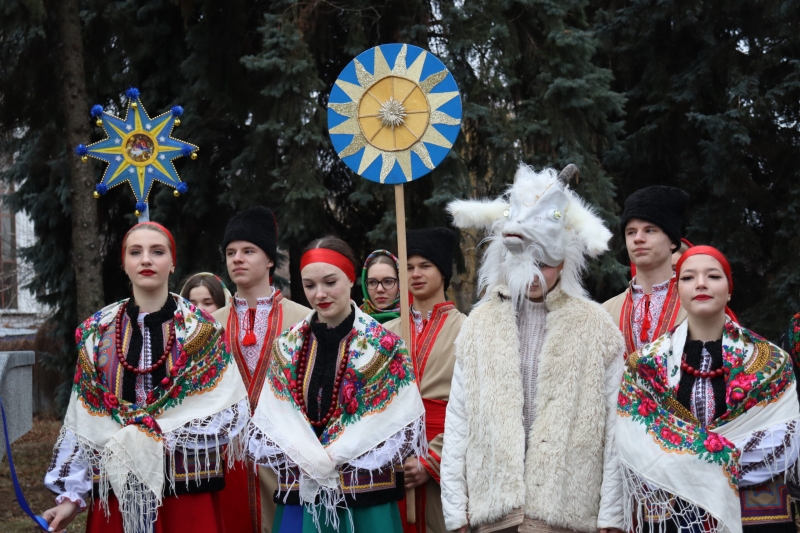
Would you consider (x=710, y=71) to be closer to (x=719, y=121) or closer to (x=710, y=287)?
(x=719, y=121)

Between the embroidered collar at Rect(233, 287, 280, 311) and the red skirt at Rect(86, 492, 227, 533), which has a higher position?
the embroidered collar at Rect(233, 287, 280, 311)

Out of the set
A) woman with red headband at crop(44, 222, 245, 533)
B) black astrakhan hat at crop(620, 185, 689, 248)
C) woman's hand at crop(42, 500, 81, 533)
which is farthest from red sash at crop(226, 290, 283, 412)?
black astrakhan hat at crop(620, 185, 689, 248)

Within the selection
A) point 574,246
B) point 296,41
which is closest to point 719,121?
point 296,41

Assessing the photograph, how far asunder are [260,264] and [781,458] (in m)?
2.90

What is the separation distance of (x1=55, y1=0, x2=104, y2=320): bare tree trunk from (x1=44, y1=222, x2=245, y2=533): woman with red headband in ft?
18.0

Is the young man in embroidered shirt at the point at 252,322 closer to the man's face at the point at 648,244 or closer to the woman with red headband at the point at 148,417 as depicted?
the woman with red headband at the point at 148,417

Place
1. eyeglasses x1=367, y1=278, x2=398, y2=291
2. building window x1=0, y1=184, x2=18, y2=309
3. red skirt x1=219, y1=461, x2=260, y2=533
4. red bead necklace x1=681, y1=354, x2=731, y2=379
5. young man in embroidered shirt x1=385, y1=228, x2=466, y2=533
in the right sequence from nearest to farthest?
red bead necklace x1=681, y1=354, x2=731, y2=379 → young man in embroidered shirt x1=385, y1=228, x2=466, y2=533 → red skirt x1=219, y1=461, x2=260, y2=533 → eyeglasses x1=367, y1=278, x2=398, y2=291 → building window x1=0, y1=184, x2=18, y2=309

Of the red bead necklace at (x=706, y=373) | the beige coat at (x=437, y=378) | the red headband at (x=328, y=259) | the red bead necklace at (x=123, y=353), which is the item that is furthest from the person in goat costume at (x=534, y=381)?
the red bead necklace at (x=123, y=353)

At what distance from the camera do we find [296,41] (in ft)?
28.2

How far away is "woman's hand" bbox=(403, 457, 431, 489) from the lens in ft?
13.4

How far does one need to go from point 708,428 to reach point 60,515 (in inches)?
100

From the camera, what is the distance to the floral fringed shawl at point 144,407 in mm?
3658

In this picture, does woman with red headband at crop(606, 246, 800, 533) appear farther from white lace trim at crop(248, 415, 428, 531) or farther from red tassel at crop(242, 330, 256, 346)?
red tassel at crop(242, 330, 256, 346)

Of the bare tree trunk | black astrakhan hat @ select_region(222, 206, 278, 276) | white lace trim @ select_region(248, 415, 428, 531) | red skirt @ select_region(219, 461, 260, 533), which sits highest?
the bare tree trunk
